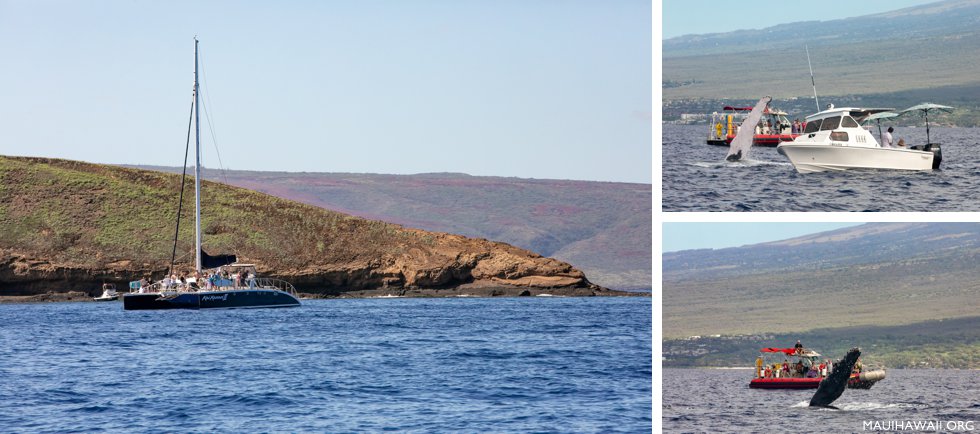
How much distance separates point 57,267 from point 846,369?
86.0 meters

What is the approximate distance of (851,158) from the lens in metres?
24.0

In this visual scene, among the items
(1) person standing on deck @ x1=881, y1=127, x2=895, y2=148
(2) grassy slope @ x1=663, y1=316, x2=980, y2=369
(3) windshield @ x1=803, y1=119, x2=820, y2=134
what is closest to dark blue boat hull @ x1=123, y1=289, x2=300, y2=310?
(2) grassy slope @ x1=663, y1=316, x2=980, y2=369

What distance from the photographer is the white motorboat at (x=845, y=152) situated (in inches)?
914

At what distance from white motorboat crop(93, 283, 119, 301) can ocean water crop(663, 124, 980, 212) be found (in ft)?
209

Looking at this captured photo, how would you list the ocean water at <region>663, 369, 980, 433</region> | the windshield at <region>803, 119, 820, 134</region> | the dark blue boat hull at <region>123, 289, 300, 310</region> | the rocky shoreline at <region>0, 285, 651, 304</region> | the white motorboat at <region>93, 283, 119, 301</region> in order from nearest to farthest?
the ocean water at <region>663, 369, 980, 433</region>
the windshield at <region>803, 119, 820, 134</region>
the dark blue boat hull at <region>123, 289, 300, 310</region>
the white motorboat at <region>93, 283, 119, 301</region>
the rocky shoreline at <region>0, 285, 651, 304</region>

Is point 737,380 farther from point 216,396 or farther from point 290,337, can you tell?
point 290,337

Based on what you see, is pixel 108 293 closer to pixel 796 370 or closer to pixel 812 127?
pixel 812 127

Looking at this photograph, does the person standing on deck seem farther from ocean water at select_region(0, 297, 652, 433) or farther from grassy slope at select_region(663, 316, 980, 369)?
ocean water at select_region(0, 297, 652, 433)

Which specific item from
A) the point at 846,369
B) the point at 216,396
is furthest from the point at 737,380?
the point at 216,396

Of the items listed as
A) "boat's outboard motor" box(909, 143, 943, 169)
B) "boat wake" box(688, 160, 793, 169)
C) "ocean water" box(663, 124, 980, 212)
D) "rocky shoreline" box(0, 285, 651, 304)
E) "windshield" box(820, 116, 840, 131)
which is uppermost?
"windshield" box(820, 116, 840, 131)

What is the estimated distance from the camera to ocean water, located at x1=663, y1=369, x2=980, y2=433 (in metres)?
12.7

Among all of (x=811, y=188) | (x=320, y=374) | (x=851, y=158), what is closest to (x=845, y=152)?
(x=851, y=158)

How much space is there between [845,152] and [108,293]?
2917 inches

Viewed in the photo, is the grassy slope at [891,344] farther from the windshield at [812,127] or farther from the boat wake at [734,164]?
the windshield at [812,127]
